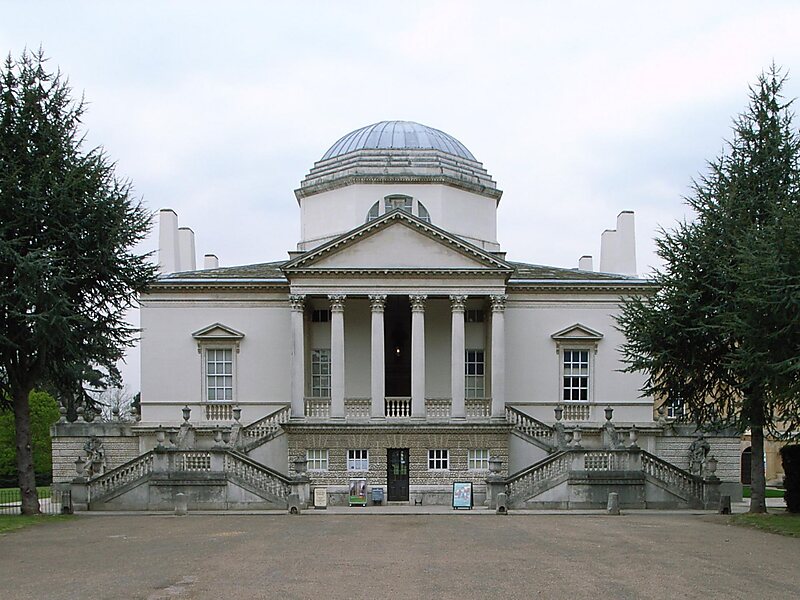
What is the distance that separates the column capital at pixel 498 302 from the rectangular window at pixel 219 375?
11.2 m

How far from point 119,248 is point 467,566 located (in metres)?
16.3

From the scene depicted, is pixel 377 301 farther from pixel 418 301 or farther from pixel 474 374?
pixel 474 374

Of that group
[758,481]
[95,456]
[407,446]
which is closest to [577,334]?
[407,446]

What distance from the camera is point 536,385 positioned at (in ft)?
129

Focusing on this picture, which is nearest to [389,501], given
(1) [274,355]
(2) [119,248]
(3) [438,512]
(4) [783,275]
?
(3) [438,512]

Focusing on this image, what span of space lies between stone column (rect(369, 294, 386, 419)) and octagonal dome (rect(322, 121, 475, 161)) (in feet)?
36.7

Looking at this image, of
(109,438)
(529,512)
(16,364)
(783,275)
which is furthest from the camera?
(109,438)

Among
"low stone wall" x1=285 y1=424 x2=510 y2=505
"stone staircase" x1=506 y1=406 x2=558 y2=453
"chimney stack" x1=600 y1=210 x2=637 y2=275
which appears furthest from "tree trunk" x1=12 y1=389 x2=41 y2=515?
"chimney stack" x1=600 y1=210 x2=637 y2=275

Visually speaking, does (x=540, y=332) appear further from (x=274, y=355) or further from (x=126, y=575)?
(x=126, y=575)

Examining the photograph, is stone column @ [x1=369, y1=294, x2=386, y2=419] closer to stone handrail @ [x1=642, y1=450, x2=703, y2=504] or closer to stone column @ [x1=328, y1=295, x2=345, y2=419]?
stone column @ [x1=328, y1=295, x2=345, y2=419]

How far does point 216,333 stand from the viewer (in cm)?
3881

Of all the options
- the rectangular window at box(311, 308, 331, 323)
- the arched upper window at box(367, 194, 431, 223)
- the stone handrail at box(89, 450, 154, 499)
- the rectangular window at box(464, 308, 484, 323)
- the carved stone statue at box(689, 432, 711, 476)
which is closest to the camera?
the stone handrail at box(89, 450, 154, 499)

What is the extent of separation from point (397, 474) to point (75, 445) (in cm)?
1322

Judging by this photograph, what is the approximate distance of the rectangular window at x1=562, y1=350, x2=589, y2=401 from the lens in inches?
1547
